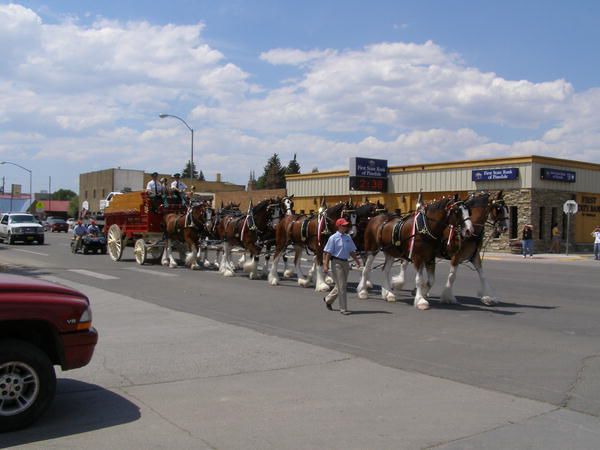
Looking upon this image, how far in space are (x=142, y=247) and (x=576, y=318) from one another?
50.6ft

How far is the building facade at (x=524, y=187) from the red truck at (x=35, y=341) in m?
29.7

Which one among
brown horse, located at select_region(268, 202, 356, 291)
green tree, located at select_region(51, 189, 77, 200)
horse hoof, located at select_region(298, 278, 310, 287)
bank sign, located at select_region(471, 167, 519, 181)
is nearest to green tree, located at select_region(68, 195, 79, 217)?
green tree, located at select_region(51, 189, 77, 200)

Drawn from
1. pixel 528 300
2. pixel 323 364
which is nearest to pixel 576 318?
pixel 528 300

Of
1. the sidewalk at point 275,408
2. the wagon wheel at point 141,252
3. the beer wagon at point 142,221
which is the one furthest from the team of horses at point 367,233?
the sidewalk at point 275,408

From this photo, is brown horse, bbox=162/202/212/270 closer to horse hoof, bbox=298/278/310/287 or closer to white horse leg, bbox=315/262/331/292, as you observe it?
horse hoof, bbox=298/278/310/287

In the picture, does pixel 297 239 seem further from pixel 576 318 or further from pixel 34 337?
pixel 34 337

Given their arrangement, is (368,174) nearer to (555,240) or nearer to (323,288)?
(555,240)

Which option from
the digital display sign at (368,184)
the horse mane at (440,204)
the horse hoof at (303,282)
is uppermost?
the digital display sign at (368,184)

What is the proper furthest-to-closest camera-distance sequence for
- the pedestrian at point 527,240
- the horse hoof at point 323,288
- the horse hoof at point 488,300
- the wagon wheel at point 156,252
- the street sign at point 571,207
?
1. the pedestrian at point 527,240
2. the street sign at point 571,207
3. the wagon wheel at point 156,252
4. the horse hoof at point 323,288
5. the horse hoof at point 488,300

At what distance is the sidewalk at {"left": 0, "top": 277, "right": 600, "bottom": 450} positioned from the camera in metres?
5.01

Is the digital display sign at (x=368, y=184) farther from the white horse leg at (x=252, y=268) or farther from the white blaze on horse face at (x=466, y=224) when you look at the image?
the white blaze on horse face at (x=466, y=224)

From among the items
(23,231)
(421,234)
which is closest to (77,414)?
(421,234)

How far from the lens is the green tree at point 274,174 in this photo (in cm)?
9731

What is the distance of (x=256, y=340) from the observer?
29.6ft
